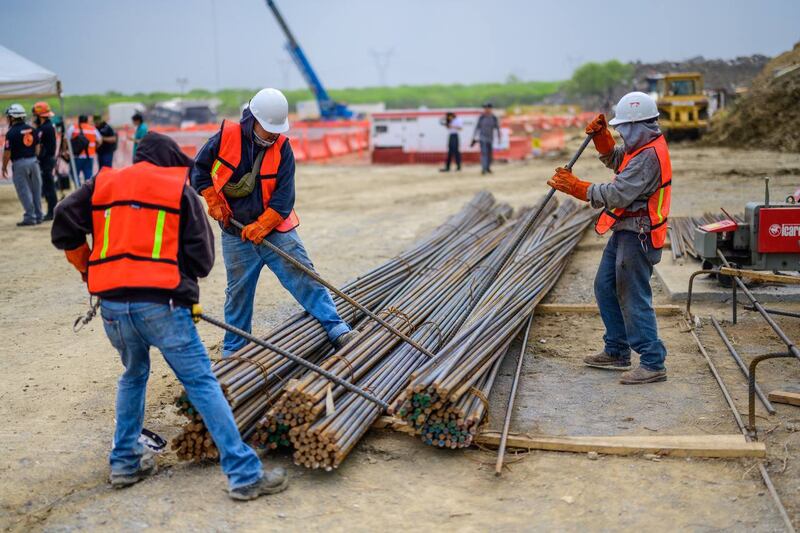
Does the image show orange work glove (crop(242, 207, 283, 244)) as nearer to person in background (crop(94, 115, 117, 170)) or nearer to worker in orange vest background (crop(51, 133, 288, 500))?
worker in orange vest background (crop(51, 133, 288, 500))

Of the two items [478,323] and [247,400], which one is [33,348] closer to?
[247,400]

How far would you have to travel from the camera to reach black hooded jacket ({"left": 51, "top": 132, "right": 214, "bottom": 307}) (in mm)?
4227

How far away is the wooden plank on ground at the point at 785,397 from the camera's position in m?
5.54

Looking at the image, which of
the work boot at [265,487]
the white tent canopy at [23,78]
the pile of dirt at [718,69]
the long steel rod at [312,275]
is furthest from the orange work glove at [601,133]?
the pile of dirt at [718,69]

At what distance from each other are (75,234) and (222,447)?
1.36m

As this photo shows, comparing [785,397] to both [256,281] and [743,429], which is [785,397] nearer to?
[743,429]

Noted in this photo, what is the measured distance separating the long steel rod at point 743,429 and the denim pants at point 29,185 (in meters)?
11.3

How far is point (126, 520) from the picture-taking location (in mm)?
4270

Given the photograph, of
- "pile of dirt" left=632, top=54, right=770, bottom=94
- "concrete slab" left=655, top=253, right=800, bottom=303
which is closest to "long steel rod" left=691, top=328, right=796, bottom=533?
"concrete slab" left=655, top=253, right=800, bottom=303

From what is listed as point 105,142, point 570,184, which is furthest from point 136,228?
point 105,142

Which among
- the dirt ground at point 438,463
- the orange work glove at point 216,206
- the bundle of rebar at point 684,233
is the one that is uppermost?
the orange work glove at point 216,206

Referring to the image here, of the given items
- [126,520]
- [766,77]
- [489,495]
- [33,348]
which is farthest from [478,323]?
[766,77]

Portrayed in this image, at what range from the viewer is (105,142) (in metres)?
16.9

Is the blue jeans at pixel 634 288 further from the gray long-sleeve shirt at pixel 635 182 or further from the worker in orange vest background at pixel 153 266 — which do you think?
the worker in orange vest background at pixel 153 266
